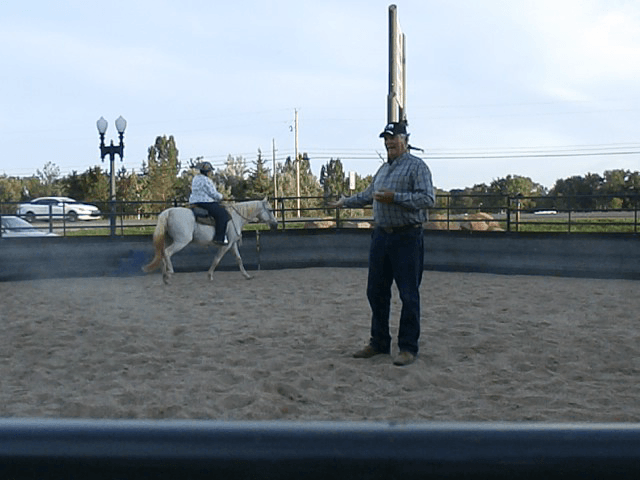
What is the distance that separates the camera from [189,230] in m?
12.4

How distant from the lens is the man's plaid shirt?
576 cm

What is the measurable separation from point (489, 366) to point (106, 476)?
537 cm

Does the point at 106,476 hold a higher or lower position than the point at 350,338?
higher

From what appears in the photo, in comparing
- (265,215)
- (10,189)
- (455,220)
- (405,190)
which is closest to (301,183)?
(10,189)

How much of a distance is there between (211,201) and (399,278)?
23.7 feet

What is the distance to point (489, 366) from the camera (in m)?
5.78

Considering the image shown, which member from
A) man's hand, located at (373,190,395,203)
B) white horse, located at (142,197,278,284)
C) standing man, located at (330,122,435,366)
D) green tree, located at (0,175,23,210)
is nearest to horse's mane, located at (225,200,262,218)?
white horse, located at (142,197,278,284)

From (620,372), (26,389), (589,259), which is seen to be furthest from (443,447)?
(589,259)

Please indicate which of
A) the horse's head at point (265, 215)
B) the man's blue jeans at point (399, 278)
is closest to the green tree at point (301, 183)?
the horse's head at point (265, 215)

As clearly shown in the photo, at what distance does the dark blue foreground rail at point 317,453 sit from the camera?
653 mm

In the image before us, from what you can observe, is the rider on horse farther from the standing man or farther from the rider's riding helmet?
the standing man

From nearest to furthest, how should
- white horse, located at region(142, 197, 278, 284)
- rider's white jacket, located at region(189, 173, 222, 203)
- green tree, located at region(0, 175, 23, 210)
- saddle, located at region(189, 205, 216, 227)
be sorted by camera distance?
white horse, located at region(142, 197, 278, 284)
rider's white jacket, located at region(189, 173, 222, 203)
saddle, located at region(189, 205, 216, 227)
green tree, located at region(0, 175, 23, 210)

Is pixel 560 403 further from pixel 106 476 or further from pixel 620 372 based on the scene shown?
pixel 106 476

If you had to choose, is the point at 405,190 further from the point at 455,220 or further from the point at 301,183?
the point at 301,183
